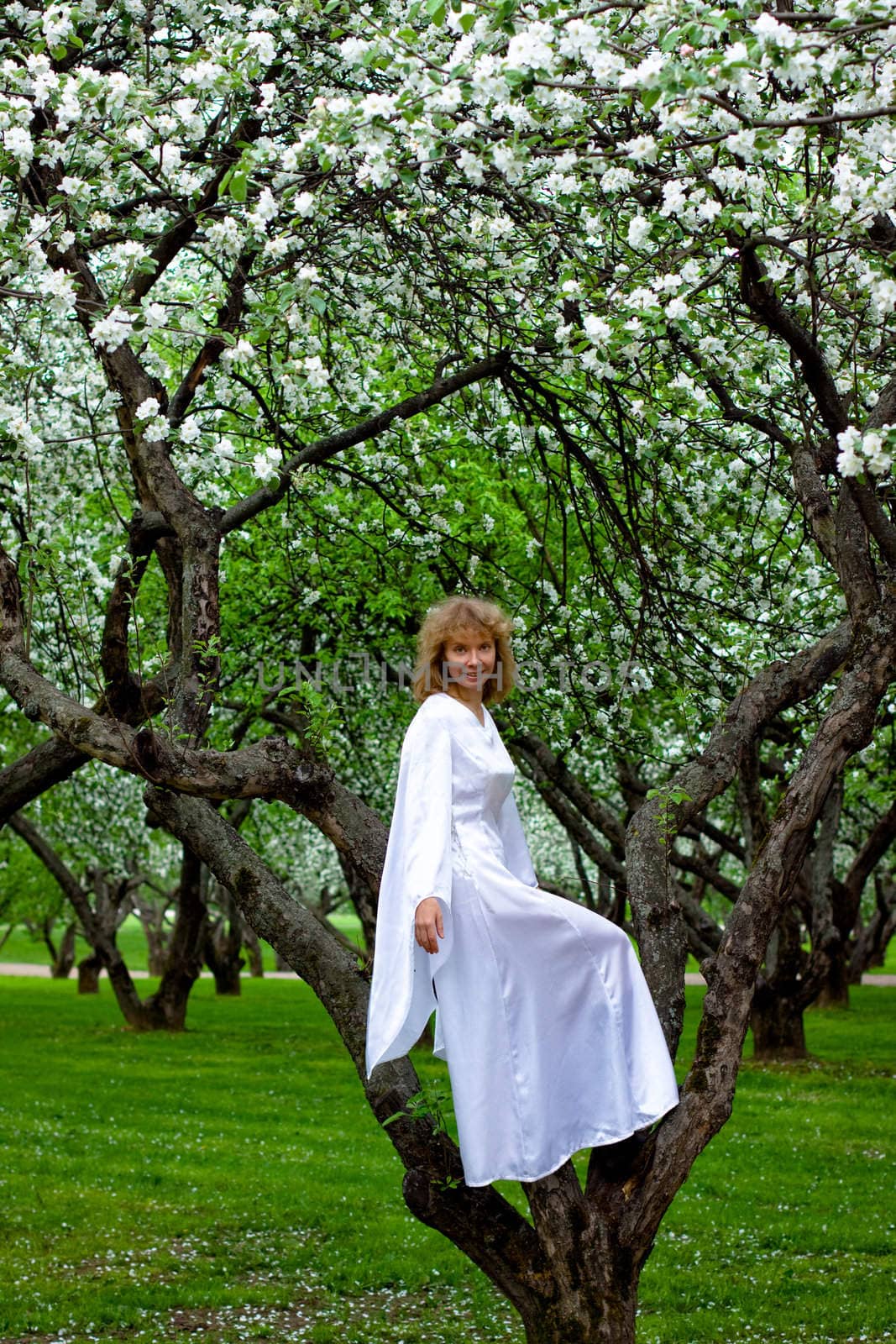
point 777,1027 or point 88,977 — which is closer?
point 777,1027

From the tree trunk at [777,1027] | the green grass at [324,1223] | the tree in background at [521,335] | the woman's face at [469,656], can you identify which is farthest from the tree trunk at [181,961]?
the woman's face at [469,656]

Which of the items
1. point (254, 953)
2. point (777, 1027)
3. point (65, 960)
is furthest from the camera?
point (65, 960)

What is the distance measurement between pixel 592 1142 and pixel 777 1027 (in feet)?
41.6

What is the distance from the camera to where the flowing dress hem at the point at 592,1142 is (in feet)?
13.5

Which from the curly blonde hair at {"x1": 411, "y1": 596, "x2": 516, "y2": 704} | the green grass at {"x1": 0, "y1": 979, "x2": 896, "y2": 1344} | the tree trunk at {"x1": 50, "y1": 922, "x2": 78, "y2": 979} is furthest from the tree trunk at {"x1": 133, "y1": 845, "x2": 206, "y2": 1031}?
the tree trunk at {"x1": 50, "y1": 922, "x2": 78, "y2": 979}

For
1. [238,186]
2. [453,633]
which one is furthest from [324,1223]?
[238,186]

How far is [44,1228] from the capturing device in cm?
843

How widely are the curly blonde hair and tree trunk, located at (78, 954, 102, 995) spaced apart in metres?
27.8

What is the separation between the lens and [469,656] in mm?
4723

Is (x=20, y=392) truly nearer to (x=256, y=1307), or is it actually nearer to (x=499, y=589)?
(x=499, y=589)

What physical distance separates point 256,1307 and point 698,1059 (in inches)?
147

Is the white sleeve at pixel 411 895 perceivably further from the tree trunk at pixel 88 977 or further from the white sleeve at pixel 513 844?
the tree trunk at pixel 88 977

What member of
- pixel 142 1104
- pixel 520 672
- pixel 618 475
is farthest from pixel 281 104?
pixel 142 1104

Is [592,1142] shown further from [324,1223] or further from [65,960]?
[65,960]
